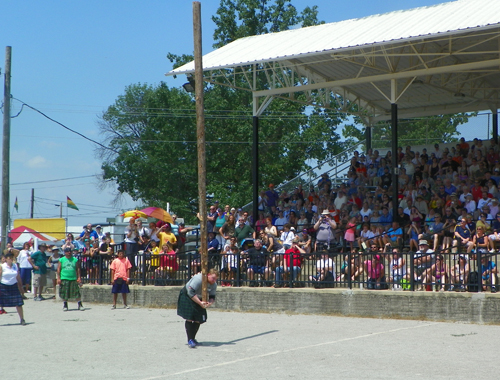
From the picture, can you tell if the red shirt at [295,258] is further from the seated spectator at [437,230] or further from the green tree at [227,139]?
the green tree at [227,139]

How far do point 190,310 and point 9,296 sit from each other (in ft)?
20.1

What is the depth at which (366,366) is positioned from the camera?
9.23m

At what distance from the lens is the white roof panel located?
17.3 meters

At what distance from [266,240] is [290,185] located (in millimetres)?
10662

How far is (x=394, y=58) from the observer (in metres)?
21.1

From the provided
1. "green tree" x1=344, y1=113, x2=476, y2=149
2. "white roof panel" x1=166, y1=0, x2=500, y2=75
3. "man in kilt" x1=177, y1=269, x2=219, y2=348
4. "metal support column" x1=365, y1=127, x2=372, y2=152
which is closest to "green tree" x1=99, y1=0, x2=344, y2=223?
"green tree" x1=344, y1=113, x2=476, y2=149

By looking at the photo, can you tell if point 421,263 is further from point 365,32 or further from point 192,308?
point 365,32

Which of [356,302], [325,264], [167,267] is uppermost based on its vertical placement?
[325,264]

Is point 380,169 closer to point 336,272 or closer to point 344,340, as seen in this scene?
point 336,272

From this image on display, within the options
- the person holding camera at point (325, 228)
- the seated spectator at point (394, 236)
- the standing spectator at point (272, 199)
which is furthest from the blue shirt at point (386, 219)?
the standing spectator at point (272, 199)

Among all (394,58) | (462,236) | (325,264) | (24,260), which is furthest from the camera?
(24,260)

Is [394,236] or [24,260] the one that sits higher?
[394,236]

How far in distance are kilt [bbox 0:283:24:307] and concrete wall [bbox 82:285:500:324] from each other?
4606 millimetres

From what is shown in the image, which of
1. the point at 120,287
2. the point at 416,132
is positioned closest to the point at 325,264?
the point at 120,287
